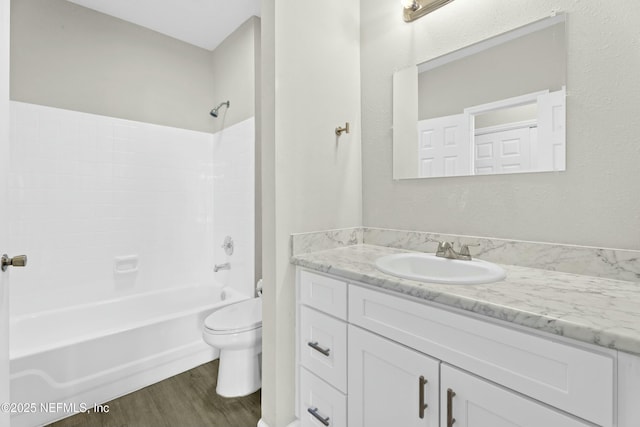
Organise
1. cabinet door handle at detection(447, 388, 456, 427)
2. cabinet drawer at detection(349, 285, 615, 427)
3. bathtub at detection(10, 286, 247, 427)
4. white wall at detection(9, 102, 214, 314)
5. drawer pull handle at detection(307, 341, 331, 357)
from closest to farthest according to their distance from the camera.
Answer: cabinet drawer at detection(349, 285, 615, 427) < cabinet door handle at detection(447, 388, 456, 427) < drawer pull handle at detection(307, 341, 331, 357) < bathtub at detection(10, 286, 247, 427) < white wall at detection(9, 102, 214, 314)

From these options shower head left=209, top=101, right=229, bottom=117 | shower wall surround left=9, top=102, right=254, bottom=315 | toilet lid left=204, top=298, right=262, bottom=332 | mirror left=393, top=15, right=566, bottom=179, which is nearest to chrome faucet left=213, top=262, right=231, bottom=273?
shower wall surround left=9, top=102, right=254, bottom=315

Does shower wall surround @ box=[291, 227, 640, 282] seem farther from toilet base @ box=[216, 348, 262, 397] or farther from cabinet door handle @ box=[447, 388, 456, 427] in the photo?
toilet base @ box=[216, 348, 262, 397]

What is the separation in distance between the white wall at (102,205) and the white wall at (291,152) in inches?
66.6

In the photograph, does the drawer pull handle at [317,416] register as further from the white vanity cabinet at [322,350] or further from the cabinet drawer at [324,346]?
the cabinet drawer at [324,346]

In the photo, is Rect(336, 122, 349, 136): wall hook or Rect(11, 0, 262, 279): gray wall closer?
Rect(336, 122, 349, 136): wall hook

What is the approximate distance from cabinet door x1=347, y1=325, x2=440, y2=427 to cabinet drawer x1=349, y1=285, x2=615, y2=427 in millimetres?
49

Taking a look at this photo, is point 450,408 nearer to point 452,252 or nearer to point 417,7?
point 452,252

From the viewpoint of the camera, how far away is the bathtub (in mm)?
1547

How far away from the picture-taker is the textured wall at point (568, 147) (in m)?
0.98

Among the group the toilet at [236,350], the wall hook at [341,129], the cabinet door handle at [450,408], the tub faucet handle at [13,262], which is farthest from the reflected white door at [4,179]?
the cabinet door handle at [450,408]

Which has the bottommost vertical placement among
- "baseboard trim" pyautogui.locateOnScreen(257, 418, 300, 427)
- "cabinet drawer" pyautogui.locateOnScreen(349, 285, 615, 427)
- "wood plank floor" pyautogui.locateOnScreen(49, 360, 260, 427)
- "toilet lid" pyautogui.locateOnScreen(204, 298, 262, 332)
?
"wood plank floor" pyautogui.locateOnScreen(49, 360, 260, 427)

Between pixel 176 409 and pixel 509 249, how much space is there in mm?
1912

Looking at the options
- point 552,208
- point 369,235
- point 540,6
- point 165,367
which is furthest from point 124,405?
point 540,6

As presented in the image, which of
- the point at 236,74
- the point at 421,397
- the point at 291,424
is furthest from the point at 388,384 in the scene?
the point at 236,74
